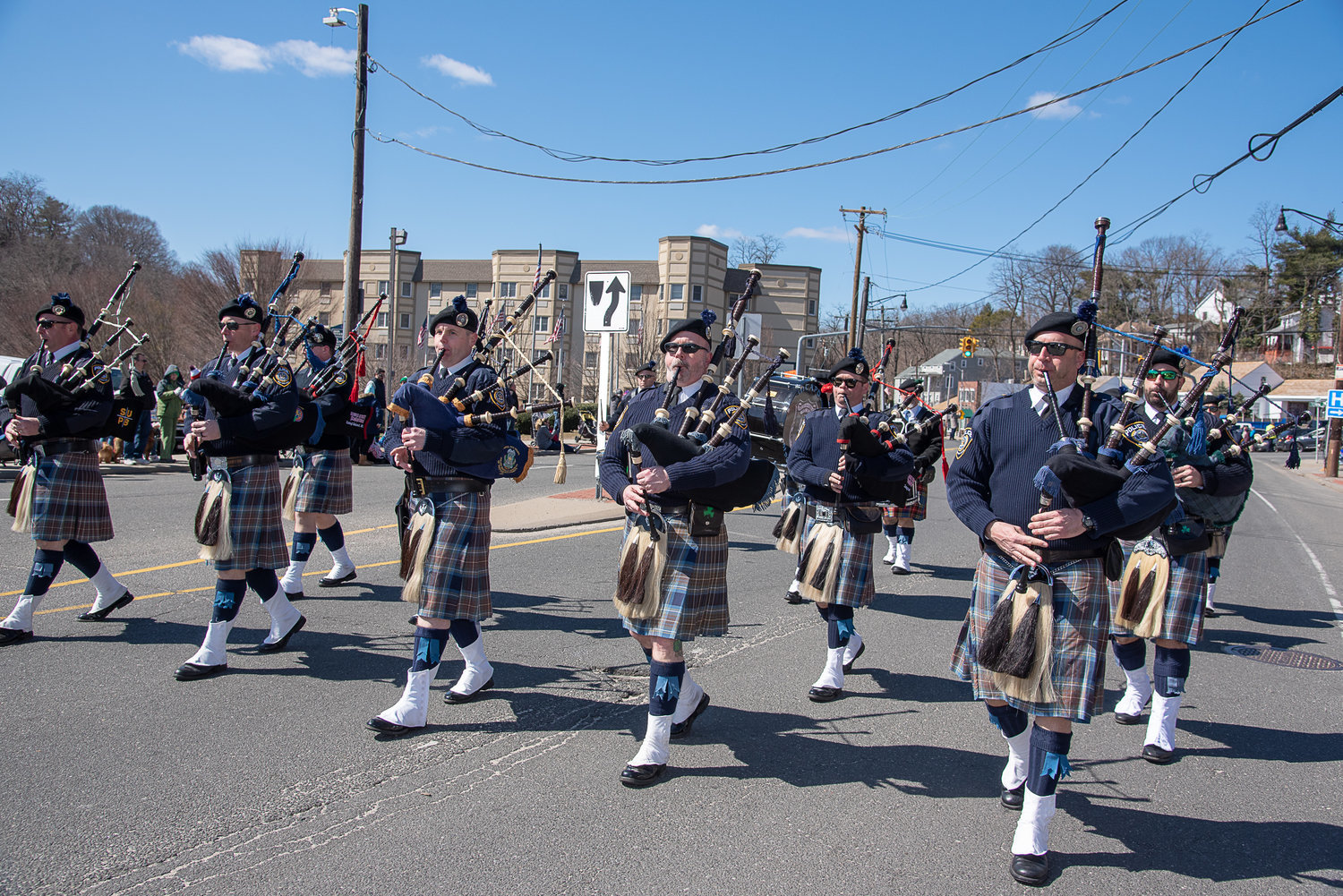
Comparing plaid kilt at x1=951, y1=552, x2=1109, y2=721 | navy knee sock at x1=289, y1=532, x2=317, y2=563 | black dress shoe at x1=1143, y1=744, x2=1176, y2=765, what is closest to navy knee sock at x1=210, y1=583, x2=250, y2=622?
navy knee sock at x1=289, y1=532, x2=317, y2=563

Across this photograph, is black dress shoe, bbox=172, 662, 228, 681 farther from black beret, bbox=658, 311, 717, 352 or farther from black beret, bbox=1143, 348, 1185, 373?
black beret, bbox=1143, 348, 1185, 373

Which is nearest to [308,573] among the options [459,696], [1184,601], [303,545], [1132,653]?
[303,545]

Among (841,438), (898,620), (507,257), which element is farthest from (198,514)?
(507,257)

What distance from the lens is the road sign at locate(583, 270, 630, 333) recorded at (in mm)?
11672

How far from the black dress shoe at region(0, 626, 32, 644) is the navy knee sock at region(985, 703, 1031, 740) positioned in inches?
216

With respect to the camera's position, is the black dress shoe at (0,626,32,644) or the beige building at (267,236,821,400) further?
the beige building at (267,236,821,400)

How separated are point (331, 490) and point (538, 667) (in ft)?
9.05

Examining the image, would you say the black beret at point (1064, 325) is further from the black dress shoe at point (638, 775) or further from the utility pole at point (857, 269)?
the utility pole at point (857, 269)

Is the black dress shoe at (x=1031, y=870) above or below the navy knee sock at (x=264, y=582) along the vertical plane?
below

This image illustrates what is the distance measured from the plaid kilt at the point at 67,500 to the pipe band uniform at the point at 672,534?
361 centimetres

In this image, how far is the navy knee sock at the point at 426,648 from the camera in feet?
14.0

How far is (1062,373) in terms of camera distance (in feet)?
11.1

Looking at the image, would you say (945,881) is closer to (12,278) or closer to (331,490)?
(331,490)

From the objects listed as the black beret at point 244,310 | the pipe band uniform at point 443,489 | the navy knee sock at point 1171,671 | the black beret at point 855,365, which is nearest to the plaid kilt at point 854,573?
the black beret at point 855,365
